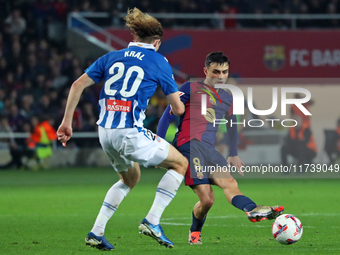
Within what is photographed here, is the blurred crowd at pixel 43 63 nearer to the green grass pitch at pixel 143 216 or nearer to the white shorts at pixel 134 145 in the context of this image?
the green grass pitch at pixel 143 216

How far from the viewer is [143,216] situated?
7.93 metres

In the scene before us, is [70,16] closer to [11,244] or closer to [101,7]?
[101,7]

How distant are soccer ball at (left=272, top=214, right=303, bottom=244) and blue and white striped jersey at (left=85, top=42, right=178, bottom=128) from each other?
153 centimetres

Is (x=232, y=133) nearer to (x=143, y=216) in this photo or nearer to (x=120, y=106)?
(x=120, y=106)

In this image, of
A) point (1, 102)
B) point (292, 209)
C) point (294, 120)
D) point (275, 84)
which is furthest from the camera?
point (275, 84)

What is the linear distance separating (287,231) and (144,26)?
215 centimetres

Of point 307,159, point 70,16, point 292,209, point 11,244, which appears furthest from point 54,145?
point 11,244

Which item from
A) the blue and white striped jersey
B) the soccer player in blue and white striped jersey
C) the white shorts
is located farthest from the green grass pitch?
the blue and white striped jersey

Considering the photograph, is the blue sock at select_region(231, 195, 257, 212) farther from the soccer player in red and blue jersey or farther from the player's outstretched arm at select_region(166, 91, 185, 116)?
the player's outstretched arm at select_region(166, 91, 185, 116)

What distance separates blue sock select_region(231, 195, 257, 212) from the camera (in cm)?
511

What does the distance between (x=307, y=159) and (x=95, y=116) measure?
20.8 feet

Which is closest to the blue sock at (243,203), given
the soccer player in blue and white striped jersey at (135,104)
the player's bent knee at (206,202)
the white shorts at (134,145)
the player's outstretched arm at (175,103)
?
the player's bent knee at (206,202)

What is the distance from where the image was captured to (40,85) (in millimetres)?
17625

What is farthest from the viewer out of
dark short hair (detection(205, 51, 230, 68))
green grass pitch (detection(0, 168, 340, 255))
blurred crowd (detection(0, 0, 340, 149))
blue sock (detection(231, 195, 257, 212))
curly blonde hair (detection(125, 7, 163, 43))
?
blurred crowd (detection(0, 0, 340, 149))
